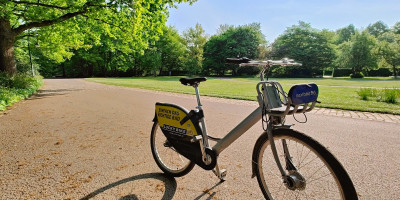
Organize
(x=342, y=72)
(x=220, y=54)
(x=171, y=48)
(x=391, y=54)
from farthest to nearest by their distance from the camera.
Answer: (x=171, y=48)
(x=220, y=54)
(x=342, y=72)
(x=391, y=54)

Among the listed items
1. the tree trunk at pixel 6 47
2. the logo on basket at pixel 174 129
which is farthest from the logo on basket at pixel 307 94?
the tree trunk at pixel 6 47

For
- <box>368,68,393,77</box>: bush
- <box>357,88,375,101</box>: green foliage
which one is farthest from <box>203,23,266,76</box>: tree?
<box>357,88,375,101</box>: green foliage

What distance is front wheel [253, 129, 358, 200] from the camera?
1.47 m

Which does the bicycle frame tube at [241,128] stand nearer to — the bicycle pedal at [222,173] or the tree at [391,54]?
the bicycle pedal at [222,173]

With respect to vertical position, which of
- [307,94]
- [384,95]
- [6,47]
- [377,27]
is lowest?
[384,95]

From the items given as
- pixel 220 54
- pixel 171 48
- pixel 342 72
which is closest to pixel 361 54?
pixel 342 72

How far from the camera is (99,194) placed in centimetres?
236

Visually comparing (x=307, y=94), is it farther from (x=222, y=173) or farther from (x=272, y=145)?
(x=222, y=173)

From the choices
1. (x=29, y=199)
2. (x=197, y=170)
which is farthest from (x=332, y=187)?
(x=29, y=199)

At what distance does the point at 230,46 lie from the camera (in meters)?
47.3

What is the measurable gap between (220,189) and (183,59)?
4767cm

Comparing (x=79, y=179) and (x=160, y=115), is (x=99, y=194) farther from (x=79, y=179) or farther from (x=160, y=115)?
(x=160, y=115)

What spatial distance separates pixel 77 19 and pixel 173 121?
13.3m

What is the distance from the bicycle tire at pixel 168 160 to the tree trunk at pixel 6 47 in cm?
1410
